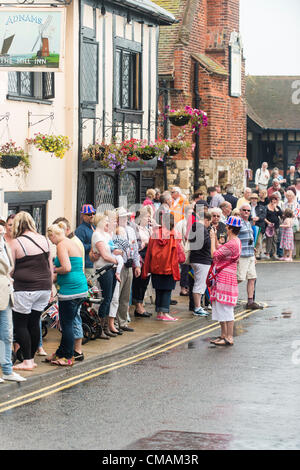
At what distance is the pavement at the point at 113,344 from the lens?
11.8 meters

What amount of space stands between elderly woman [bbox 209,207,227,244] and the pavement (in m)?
1.44

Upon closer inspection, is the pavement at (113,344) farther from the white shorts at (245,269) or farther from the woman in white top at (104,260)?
the white shorts at (245,269)

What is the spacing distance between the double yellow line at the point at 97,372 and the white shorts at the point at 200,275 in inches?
29.8

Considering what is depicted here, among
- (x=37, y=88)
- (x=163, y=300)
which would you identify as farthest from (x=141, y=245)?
(x=37, y=88)

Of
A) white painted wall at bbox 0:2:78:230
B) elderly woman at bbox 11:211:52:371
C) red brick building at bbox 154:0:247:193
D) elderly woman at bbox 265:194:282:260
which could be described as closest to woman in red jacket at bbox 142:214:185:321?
white painted wall at bbox 0:2:78:230

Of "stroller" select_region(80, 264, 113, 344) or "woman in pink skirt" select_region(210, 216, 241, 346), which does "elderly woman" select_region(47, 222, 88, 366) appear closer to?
"stroller" select_region(80, 264, 113, 344)

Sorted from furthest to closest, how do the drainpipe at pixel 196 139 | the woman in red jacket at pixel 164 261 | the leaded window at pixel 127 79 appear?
the drainpipe at pixel 196 139 < the leaded window at pixel 127 79 < the woman in red jacket at pixel 164 261

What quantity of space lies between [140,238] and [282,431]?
325 inches

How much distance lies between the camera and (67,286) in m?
12.6

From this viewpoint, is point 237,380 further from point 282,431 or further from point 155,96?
point 155,96

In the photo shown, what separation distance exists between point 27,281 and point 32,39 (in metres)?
4.46

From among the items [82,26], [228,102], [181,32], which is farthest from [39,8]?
[228,102]

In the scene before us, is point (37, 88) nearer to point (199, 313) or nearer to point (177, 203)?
point (177, 203)

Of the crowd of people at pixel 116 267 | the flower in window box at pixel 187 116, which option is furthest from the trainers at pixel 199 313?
the flower in window box at pixel 187 116
